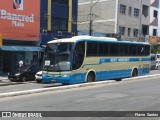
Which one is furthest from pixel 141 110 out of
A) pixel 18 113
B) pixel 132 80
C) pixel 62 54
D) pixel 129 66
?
pixel 129 66

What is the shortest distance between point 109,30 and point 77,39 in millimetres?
35199

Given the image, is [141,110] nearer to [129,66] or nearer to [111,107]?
[111,107]

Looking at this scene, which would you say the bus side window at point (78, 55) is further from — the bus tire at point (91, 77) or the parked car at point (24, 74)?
the parked car at point (24, 74)

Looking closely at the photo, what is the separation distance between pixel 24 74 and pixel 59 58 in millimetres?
7451

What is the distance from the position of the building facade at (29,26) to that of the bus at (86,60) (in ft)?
27.4

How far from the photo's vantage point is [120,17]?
58.2 meters

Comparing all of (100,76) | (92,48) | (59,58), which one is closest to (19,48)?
(100,76)

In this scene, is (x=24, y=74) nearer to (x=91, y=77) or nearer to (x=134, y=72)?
(x=91, y=77)

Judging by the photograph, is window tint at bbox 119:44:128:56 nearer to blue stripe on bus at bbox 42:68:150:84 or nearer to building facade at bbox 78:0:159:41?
blue stripe on bus at bbox 42:68:150:84

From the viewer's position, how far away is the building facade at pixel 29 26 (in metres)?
35.5

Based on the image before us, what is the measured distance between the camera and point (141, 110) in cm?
1271

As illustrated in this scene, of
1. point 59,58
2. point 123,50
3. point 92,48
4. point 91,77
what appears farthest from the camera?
point 123,50

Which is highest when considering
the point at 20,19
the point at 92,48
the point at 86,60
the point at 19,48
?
the point at 20,19

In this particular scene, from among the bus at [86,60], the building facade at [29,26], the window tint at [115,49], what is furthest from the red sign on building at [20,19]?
the bus at [86,60]
